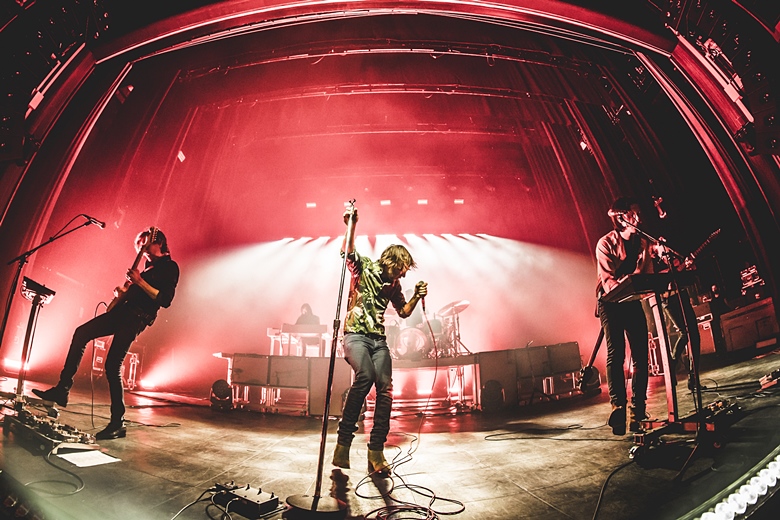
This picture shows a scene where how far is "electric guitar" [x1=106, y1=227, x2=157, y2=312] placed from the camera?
8.32 ft

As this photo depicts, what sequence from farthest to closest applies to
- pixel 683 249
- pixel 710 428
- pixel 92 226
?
pixel 92 226 → pixel 683 249 → pixel 710 428

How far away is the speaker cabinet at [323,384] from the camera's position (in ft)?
11.4

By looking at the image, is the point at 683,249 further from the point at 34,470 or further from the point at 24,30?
the point at 24,30

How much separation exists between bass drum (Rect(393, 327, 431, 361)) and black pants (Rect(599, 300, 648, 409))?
2255 mm

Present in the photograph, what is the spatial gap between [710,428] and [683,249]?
119cm

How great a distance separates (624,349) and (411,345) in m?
2.48

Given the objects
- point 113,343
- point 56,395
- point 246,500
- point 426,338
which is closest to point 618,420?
point 426,338

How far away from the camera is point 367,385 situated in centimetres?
219

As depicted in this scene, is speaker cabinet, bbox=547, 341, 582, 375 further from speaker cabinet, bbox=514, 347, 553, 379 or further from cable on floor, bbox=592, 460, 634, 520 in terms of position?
cable on floor, bbox=592, 460, 634, 520

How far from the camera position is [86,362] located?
7.93 feet

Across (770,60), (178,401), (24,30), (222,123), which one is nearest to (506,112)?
(770,60)

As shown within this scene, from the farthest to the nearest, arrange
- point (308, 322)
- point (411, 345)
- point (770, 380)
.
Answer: point (411, 345)
point (308, 322)
point (770, 380)

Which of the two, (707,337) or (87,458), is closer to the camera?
(87,458)

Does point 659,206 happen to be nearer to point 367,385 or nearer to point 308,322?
point 367,385
